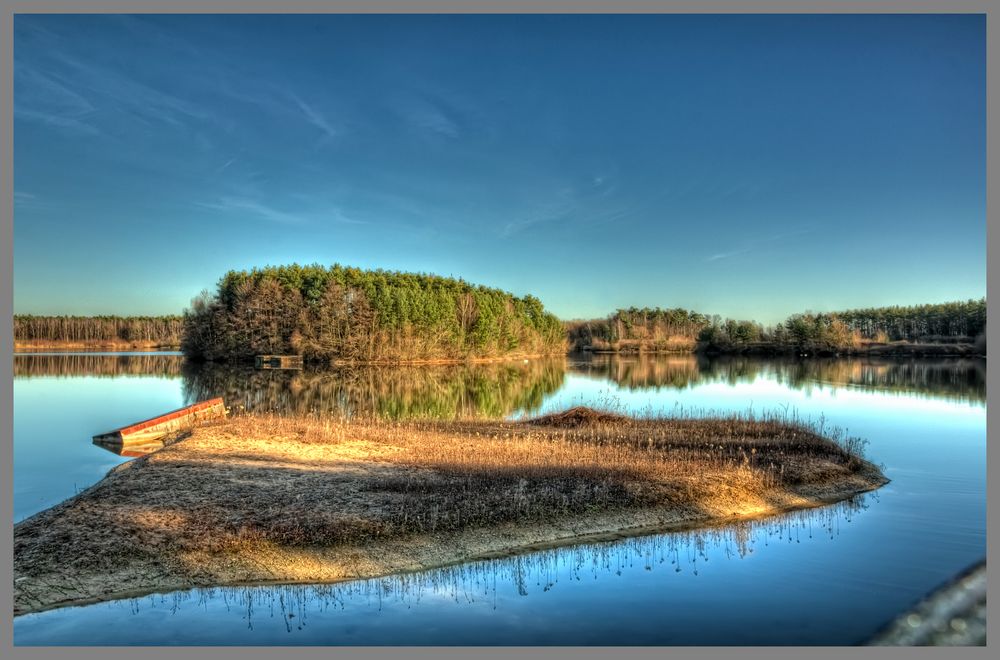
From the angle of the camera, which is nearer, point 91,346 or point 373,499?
point 373,499

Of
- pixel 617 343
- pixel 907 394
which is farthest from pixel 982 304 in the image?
pixel 907 394

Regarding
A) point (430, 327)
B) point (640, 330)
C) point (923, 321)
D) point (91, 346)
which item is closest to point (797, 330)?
point (640, 330)

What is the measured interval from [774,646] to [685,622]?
3.70ft

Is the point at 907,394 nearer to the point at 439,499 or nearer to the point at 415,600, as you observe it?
the point at 439,499

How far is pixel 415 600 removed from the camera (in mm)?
9078

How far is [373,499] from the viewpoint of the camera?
1286 cm

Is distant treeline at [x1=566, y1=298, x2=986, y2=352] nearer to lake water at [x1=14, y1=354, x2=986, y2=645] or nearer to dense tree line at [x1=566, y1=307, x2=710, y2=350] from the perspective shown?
dense tree line at [x1=566, y1=307, x2=710, y2=350]

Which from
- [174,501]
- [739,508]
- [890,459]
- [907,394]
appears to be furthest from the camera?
[907,394]

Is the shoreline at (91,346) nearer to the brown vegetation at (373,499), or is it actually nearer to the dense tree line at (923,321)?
the brown vegetation at (373,499)

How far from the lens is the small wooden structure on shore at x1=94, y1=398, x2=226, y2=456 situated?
2275cm

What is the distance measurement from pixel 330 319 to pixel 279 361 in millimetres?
8725

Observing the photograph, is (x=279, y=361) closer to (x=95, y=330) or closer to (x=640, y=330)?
(x=640, y=330)

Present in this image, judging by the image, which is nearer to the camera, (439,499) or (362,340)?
(439,499)

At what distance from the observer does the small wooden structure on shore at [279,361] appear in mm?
82250
